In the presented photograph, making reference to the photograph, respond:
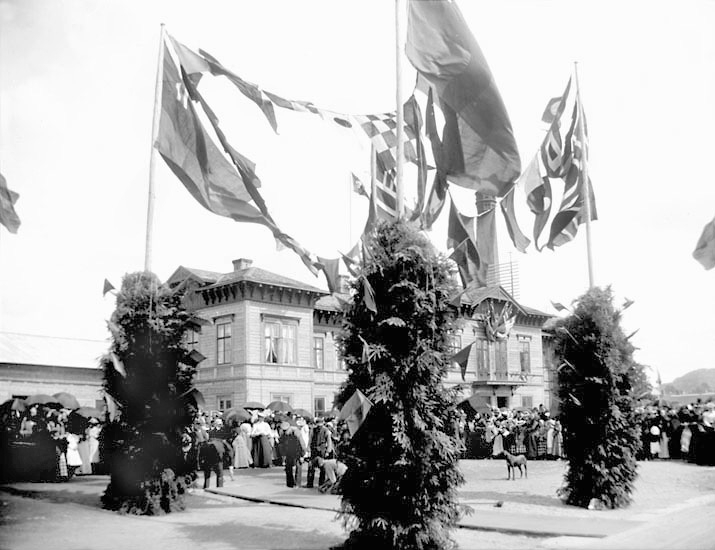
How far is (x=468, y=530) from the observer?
39.0 ft

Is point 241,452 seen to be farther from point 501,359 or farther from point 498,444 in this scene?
point 501,359

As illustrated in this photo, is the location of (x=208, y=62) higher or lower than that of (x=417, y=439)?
higher

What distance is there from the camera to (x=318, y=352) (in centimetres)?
4378

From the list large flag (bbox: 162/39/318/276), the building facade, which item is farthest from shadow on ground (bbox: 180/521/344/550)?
the building facade

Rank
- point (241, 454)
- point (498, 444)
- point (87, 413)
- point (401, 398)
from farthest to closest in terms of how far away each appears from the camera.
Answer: point (498, 444), point (241, 454), point (87, 413), point (401, 398)

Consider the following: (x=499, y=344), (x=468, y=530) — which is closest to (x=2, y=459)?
(x=468, y=530)

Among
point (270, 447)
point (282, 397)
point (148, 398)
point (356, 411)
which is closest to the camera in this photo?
point (356, 411)

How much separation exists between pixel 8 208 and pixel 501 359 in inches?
1896

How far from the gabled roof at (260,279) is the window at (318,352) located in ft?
11.5

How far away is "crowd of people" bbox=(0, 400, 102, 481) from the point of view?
62.3ft

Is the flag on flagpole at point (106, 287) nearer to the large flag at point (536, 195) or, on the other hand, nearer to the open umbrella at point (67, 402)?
the large flag at point (536, 195)

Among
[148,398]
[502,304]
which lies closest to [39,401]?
[148,398]

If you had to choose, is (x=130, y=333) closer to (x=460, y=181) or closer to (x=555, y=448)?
(x=460, y=181)

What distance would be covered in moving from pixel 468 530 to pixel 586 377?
4.80 meters
